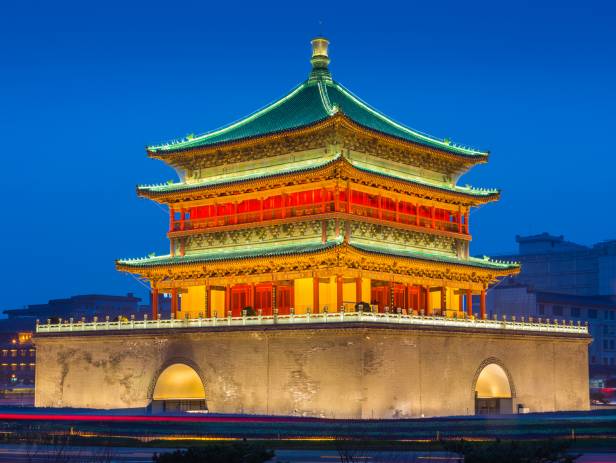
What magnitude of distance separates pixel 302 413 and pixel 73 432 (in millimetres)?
14449

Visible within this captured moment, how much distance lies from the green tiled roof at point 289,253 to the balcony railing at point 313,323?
4.19 metres

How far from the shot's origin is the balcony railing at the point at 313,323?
53250 millimetres

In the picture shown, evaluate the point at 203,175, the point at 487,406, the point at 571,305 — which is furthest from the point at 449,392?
the point at 571,305

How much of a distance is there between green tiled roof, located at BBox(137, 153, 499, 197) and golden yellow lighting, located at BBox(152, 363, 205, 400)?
1204cm

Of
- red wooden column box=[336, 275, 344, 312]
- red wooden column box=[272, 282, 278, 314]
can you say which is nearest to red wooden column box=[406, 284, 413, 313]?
red wooden column box=[336, 275, 344, 312]

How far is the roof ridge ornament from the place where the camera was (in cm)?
6894

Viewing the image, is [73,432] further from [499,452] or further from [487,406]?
[487,406]

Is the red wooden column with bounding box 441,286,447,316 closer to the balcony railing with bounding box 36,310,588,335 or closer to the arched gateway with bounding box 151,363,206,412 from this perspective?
the balcony railing with bounding box 36,310,588,335

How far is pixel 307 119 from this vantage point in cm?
6272

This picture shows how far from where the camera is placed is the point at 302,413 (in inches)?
2104

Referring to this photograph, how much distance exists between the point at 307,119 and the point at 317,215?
6.79m

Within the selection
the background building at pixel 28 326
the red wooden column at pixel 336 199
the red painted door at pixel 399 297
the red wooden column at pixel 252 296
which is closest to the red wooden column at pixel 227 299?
the red wooden column at pixel 252 296

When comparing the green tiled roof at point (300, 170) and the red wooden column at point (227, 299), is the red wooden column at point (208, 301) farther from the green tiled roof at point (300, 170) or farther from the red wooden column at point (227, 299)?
the green tiled roof at point (300, 170)

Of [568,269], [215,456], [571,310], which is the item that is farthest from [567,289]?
[215,456]
